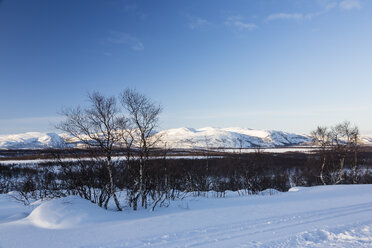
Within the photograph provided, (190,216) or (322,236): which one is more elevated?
(322,236)

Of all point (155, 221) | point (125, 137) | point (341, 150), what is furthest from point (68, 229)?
point (341, 150)

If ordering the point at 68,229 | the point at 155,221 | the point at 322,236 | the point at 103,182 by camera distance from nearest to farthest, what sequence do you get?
the point at 322,236
the point at 68,229
the point at 155,221
the point at 103,182

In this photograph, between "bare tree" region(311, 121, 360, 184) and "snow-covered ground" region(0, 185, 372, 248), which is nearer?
"snow-covered ground" region(0, 185, 372, 248)

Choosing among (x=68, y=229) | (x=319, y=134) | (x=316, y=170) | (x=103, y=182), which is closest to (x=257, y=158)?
(x=319, y=134)

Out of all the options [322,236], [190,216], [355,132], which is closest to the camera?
[322,236]

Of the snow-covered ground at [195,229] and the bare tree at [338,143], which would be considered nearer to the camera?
the snow-covered ground at [195,229]

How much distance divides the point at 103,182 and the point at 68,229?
7.34 m

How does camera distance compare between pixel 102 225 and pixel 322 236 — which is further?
pixel 102 225

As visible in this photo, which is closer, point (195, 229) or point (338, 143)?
point (195, 229)

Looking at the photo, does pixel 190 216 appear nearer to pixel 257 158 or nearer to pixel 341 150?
pixel 257 158

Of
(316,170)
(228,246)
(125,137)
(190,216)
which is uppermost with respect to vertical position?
(125,137)

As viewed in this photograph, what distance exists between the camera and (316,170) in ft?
188

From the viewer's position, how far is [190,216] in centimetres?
1049

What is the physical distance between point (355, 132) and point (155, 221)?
117ft
